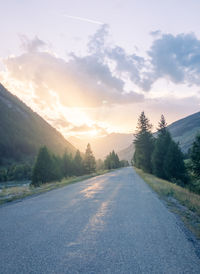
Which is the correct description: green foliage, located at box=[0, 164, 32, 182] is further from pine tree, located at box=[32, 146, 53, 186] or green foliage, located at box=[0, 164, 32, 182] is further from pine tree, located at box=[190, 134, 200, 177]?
pine tree, located at box=[190, 134, 200, 177]

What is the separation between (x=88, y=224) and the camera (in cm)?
539

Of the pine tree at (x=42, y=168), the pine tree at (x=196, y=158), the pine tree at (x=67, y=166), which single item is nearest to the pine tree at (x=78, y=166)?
the pine tree at (x=67, y=166)

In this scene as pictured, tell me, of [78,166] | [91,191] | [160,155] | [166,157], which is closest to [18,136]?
[78,166]

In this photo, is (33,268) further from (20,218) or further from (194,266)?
(20,218)

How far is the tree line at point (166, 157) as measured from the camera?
19000mm

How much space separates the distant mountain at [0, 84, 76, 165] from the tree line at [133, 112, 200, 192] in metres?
83.6

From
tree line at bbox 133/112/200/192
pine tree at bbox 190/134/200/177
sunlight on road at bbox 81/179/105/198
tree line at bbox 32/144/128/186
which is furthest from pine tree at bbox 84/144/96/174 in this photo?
sunlight on road at bbox 81/179/105/198

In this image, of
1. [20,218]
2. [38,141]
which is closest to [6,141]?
[38,141]

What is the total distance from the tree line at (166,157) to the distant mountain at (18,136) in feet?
274

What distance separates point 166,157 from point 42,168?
24.6 metres

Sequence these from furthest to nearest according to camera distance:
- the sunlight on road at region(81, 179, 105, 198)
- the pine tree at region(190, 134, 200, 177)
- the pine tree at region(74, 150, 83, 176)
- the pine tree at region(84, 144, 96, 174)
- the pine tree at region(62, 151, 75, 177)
Answer: the pine tree at region(84, 144, 96, 174)
the pine tree at region(74, 150, 83, 176)
the pine tree at region(62, 151, 75, 177)
the pine tree at region(190, 134, 200, 177)
the sunlight on road at region(81, 179, 105, 198)

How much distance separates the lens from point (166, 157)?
26625mm

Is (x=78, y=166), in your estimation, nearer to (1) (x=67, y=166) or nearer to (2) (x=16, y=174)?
(1) (x=67, y=166)

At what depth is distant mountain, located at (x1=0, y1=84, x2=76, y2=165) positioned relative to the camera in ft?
411
